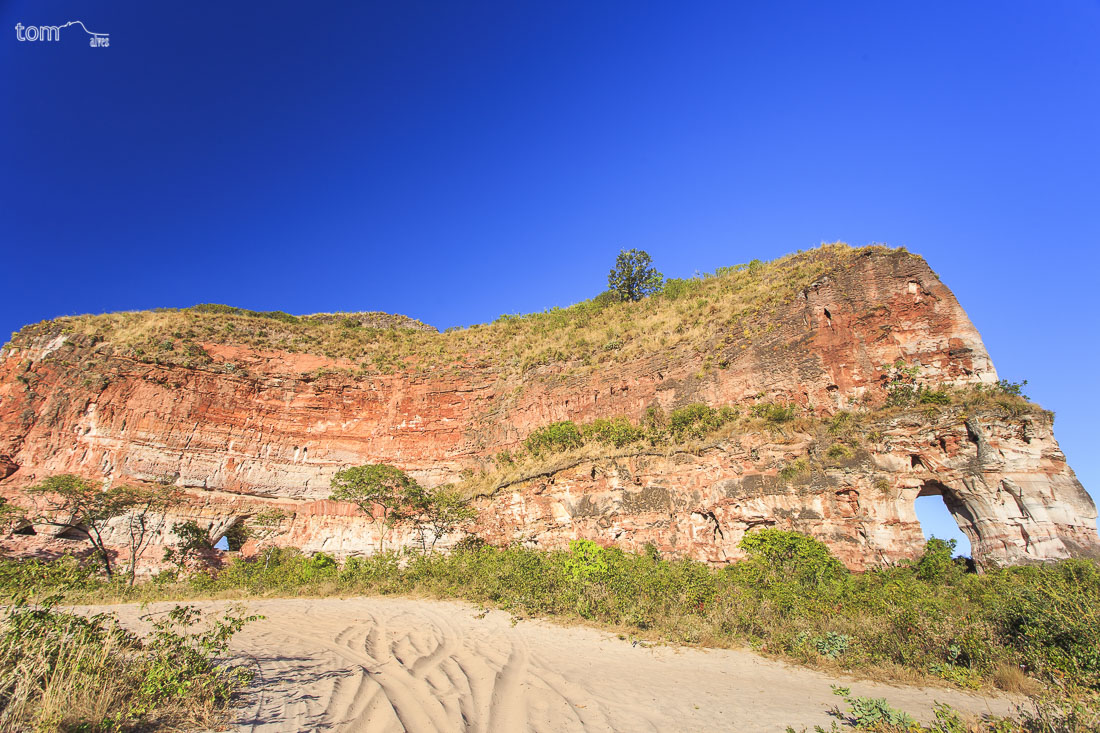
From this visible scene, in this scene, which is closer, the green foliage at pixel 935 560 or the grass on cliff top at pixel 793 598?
the grass on cliff top at pixel 793 598

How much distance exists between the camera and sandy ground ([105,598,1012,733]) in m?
5.04

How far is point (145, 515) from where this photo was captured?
23641 millimetres

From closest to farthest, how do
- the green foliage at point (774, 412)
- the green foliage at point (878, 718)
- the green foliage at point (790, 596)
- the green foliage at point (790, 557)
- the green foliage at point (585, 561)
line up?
the green foliage at point (878, 718)
the green foliage at point (790, 596)
the green foliage at point (790, 557)
the green foliage at point (585, 561)
the green foliage at point (774, 412)

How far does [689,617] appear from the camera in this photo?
9.48m

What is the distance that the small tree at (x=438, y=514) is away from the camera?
75.2 feet

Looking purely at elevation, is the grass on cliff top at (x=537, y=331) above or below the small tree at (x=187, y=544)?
above

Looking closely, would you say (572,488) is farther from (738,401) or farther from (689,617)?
(689,617)

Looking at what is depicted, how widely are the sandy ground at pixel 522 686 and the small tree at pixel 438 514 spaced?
13189 mm

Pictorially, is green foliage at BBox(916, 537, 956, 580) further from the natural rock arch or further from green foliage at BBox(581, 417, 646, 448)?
green foliage at BBox(581, 417, 646, 448)

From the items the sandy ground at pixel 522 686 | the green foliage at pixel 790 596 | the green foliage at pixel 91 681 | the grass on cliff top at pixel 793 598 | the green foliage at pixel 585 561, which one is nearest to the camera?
the green foliage at pixel 91 681

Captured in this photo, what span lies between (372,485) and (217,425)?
13.0 meters

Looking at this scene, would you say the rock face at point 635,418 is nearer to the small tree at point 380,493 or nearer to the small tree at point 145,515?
the small tree at point 380,493

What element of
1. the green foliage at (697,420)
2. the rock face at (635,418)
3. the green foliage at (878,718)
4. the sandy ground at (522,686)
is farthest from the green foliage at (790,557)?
the green foliage at (878,718)

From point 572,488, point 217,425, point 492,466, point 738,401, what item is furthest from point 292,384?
point 738,401
